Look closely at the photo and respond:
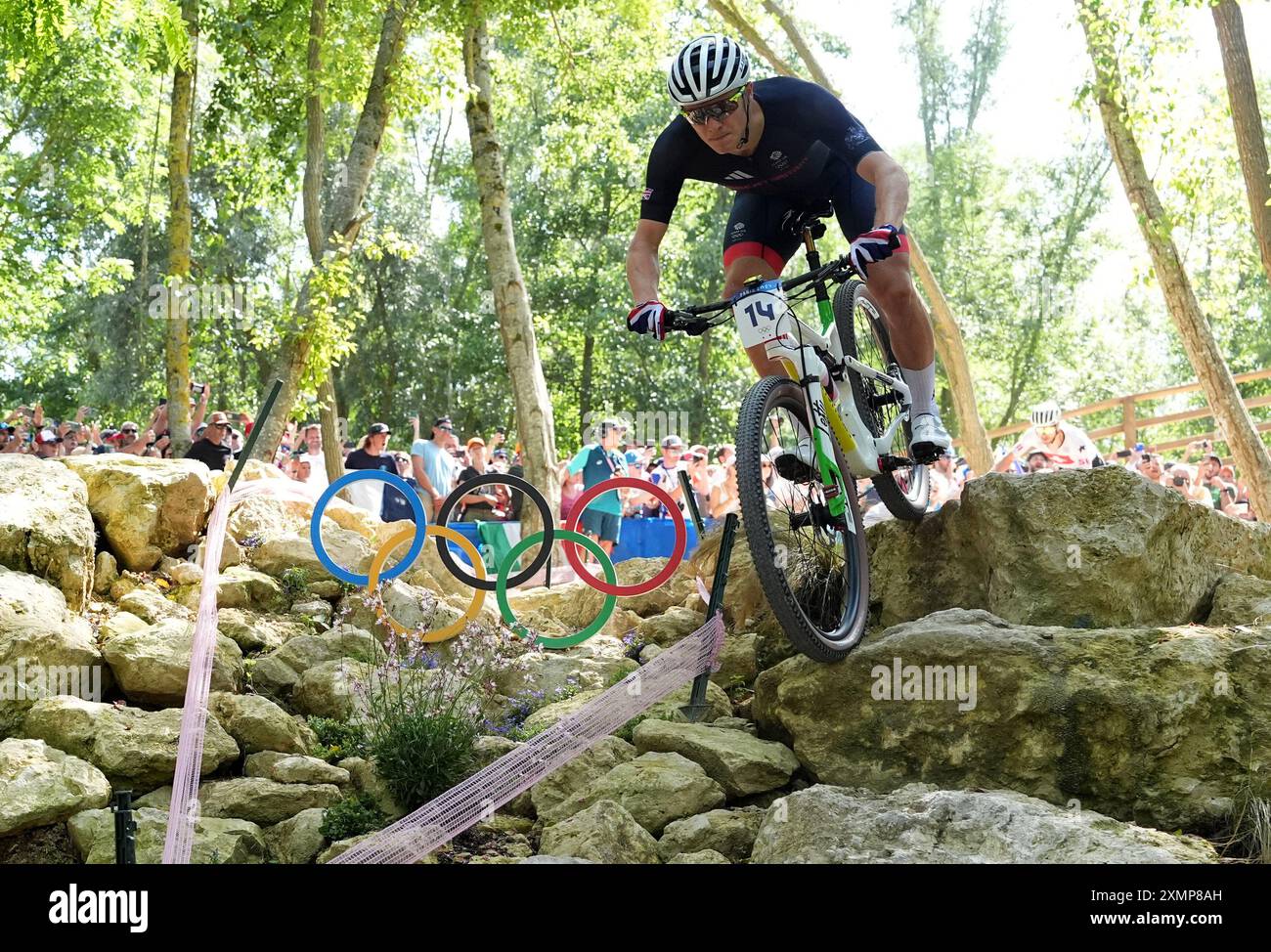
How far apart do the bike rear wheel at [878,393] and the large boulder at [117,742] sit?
12.1 feet

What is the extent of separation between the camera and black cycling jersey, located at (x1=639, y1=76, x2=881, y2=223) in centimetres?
559

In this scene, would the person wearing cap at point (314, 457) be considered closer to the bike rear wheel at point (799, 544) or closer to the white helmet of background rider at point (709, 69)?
the bike rear wheel at point (799, 544)

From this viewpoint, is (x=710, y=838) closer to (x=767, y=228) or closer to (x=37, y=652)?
(x=767, y=228)

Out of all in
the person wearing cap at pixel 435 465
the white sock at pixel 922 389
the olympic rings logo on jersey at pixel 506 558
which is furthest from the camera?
the person wearing cap at pixel 435 465

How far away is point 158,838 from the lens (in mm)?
5680

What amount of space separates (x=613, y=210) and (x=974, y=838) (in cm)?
2668

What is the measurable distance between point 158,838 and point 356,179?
9090 mm

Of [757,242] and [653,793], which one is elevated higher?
[757,242]

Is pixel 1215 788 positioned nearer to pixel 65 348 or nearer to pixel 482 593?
pixel 482 593

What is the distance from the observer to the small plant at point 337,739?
658 centimetres

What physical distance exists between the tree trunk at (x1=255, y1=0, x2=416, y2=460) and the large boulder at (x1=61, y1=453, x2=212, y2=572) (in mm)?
3871

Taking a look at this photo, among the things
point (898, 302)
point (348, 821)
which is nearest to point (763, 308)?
point (898, 302)

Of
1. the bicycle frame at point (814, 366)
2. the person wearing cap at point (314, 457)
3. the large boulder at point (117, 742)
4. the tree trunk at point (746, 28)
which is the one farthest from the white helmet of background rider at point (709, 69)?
the tree trunk at point (746, 28)

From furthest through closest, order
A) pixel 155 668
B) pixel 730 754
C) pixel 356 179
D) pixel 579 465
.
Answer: pixel 356 179, pixel 579 465, pixel 155 668, pixel 730 754
